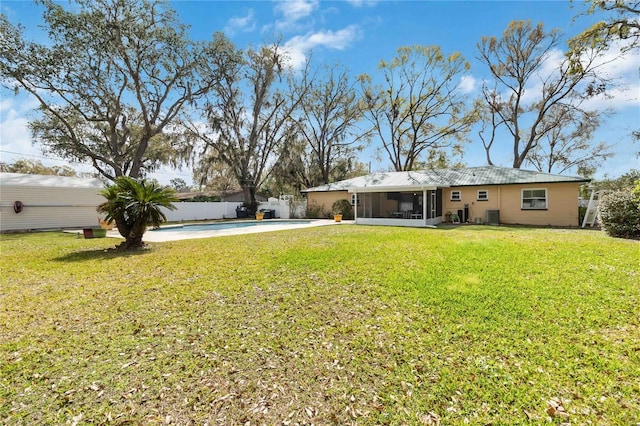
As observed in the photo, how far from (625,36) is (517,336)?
17.5 meters

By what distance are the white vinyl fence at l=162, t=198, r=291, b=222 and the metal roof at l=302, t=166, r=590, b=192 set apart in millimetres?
A: 4141

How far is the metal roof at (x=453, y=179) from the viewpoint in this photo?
1447 cm

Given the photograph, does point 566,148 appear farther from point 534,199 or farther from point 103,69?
point 103,69

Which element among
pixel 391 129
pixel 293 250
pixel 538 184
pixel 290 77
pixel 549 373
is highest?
pixel 290 77

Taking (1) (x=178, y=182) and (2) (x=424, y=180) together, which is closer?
(2) (x=424, y=180)

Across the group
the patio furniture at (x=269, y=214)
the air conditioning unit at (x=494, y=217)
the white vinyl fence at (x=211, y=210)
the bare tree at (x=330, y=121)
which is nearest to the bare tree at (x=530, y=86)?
the bare tree at (x=330, y=121)

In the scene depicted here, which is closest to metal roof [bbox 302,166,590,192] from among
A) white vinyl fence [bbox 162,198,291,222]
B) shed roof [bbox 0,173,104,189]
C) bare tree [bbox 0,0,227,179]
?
white vinyl fence [bbox 162,198,291,222]

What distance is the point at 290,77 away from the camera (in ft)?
85.8

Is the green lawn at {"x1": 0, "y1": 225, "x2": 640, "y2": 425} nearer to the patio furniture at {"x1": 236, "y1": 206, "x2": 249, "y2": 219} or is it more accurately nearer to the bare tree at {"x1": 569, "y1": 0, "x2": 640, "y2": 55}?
the bare tree at {"x1": 569, "y1": 0, "x2": 640, "y2": 55}

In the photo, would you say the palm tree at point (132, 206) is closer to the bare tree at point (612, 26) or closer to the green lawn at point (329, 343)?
the green lawn at point (329, 343)

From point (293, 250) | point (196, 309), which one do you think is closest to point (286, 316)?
point (196, 309)

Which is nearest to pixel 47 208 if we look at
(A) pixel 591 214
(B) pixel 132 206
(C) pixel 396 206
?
(B) pixel 132 206

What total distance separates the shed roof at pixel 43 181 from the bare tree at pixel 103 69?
2.46 metres

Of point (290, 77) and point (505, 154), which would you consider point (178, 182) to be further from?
point (505, 154)
